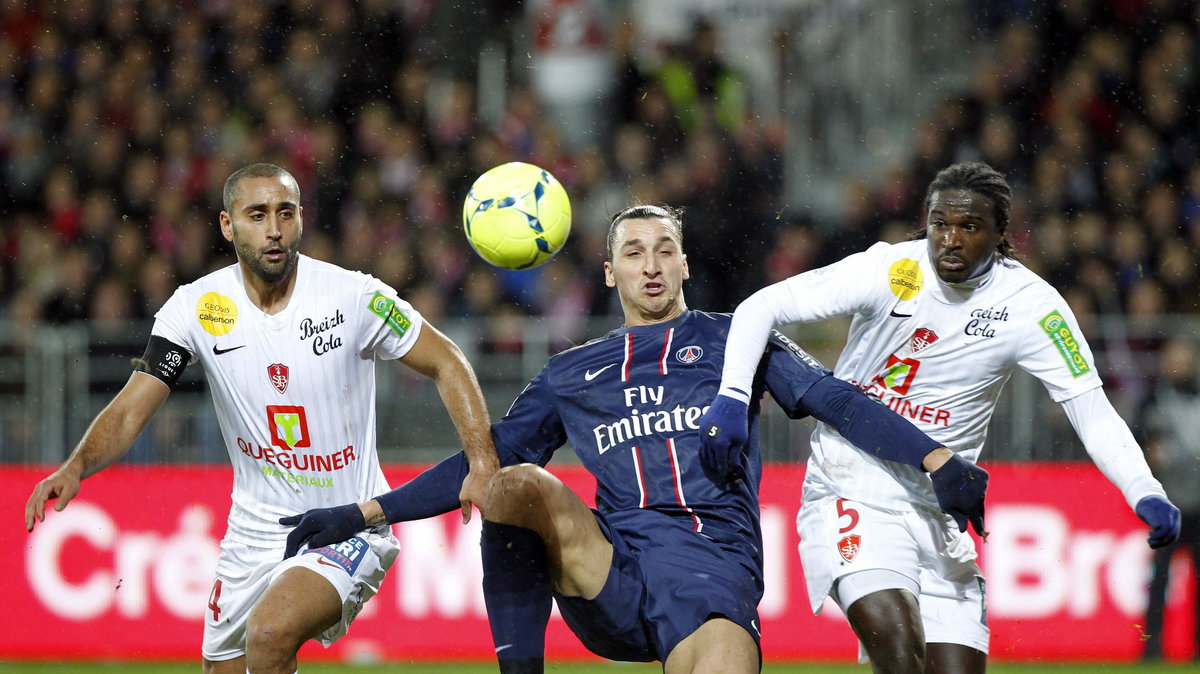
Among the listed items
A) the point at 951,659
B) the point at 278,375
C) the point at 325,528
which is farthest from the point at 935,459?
the point at 278,375

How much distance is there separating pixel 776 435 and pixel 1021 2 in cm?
489

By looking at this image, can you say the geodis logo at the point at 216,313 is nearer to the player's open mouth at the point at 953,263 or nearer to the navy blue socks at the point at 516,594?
the navy blue socks at the point at 516,594

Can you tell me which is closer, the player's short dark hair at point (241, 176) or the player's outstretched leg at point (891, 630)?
the player's outstretched leg at point (891, 630)

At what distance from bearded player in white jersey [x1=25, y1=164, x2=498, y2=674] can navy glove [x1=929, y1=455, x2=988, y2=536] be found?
1561 millimetres

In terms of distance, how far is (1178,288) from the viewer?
10023mm

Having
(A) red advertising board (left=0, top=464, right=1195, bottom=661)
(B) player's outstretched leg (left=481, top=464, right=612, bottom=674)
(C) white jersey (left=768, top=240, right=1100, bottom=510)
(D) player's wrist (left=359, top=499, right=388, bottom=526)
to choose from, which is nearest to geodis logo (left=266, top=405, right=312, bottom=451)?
(D) player's wrist (left=359, top=499, right=388, bottom=526)

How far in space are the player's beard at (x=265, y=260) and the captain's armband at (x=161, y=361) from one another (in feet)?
1.28

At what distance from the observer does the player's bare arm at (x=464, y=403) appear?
15.4 feet

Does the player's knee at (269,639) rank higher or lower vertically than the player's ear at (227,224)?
lower

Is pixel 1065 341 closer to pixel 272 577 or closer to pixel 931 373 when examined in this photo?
pixel 931 373

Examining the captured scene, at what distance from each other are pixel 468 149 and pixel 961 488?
760cm

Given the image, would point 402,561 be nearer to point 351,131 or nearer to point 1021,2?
point 351,131

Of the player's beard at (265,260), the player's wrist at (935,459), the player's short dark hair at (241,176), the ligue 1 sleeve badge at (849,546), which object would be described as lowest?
the ligue 1 sleeve badge at (849,546)

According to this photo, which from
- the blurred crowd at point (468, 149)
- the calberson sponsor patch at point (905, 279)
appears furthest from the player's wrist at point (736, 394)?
the blurred crowd at point (468, 149)
